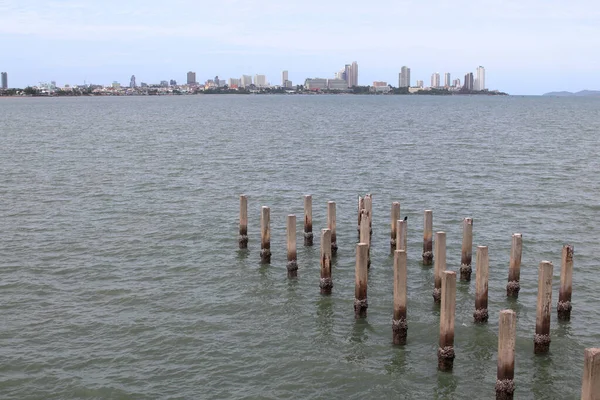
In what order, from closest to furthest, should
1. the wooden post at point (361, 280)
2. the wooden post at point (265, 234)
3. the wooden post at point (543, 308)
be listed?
the wooden post at point (543, 308) → the wooden post at point (361, 280) → the wooden post at point (265, 234)

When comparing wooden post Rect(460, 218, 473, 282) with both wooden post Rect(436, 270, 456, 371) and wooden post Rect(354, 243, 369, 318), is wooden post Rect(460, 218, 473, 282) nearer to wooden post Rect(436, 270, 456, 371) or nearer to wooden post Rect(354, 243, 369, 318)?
wooden post Rect(354, 243, 369, 318)

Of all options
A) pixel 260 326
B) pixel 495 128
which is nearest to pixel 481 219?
pixel 260 326

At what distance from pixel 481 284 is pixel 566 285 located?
243 cm

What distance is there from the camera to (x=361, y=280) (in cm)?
1914

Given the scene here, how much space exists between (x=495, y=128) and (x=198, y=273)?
7590 centimetres

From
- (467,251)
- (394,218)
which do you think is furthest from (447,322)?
(394,218)

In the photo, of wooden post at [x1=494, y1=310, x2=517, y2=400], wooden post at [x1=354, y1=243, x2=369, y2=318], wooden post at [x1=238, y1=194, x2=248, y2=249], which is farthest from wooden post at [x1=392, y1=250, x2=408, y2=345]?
wooden post at [x1=238, y1=194, x2=248, y2=249]

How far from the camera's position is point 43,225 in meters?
31.5

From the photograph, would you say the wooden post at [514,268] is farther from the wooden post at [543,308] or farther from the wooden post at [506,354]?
the wooden post at [506,354]

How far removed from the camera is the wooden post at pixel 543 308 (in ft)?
53.2

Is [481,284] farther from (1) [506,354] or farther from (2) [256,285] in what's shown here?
(2) [256,285]

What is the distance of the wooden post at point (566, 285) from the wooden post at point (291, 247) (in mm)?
8014

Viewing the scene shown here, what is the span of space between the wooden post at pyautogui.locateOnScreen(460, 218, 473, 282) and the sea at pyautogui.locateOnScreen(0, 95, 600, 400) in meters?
0.39

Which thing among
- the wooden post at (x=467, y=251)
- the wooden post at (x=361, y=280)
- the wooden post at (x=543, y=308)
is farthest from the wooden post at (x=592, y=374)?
the wooden post at (x=467, y=251)
